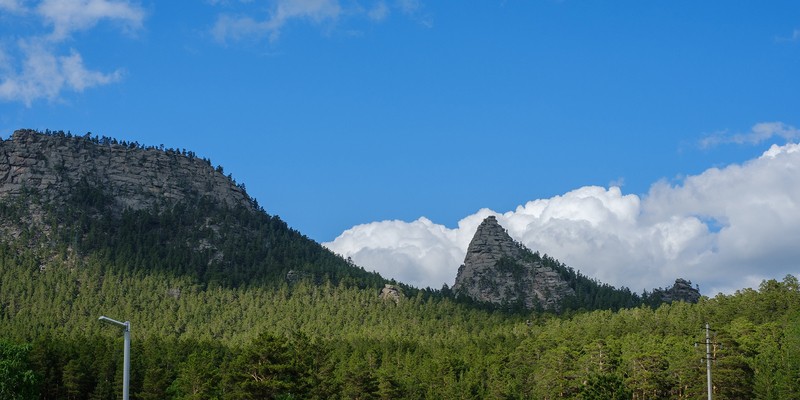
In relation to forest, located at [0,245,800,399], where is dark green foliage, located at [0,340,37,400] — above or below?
below

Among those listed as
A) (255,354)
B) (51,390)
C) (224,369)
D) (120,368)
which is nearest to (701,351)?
(255,354)

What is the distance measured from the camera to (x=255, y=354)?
108 meters

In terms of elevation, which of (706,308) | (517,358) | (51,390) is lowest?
(51,390)

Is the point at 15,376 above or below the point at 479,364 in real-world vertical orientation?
below

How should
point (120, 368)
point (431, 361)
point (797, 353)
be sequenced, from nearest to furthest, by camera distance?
point (797, 353) < point (120, 368) < point (431, 361)

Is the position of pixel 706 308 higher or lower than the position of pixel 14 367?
higher

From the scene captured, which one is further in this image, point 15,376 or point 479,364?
point 479,364

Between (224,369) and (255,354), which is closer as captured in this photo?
(255,354)

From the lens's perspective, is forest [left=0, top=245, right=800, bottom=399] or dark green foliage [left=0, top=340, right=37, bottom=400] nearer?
forest [left=0, top=245, right=800, bottom=399]

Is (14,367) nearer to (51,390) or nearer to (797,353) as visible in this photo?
(51,390)

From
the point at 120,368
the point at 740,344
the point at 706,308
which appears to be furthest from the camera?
the point at 706,308

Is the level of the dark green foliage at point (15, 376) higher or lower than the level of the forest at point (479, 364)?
lower

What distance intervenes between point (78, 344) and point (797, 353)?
335 ft

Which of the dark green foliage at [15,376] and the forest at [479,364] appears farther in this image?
the dark green foliage at [15,376]
